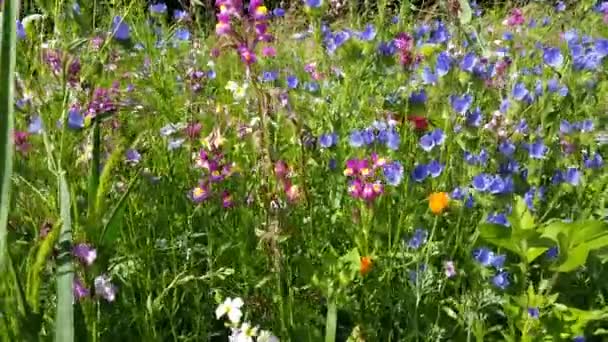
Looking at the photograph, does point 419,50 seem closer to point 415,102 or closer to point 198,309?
point 415,102

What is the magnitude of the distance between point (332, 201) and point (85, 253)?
32.9 inches

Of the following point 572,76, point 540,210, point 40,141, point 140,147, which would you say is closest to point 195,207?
point 140,147

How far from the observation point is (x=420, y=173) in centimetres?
167

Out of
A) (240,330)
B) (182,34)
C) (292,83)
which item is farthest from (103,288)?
(182,34)

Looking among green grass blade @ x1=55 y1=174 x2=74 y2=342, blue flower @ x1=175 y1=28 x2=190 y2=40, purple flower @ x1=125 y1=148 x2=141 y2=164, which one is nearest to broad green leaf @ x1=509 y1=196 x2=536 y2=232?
purple flower @ x1=125 y1=148 x2=141 y2=164

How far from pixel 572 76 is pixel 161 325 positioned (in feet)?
3.60

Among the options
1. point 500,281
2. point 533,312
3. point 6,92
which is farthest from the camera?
point 500,281

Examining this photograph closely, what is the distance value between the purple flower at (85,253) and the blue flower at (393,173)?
78 centimetres

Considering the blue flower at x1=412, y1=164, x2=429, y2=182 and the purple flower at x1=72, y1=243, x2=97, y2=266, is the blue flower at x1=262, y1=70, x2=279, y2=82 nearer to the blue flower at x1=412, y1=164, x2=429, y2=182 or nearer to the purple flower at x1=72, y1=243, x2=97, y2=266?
the blue flower at x1=412, y1=164, x2=429, y2=182

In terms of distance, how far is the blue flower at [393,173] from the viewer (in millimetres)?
1626

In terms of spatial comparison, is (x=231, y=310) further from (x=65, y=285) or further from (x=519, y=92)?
(x=519, y=92)

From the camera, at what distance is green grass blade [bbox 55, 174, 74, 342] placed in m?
0.77

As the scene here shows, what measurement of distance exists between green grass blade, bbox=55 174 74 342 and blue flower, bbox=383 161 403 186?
880mm

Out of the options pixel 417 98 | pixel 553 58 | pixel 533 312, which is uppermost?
pixel 553 58
